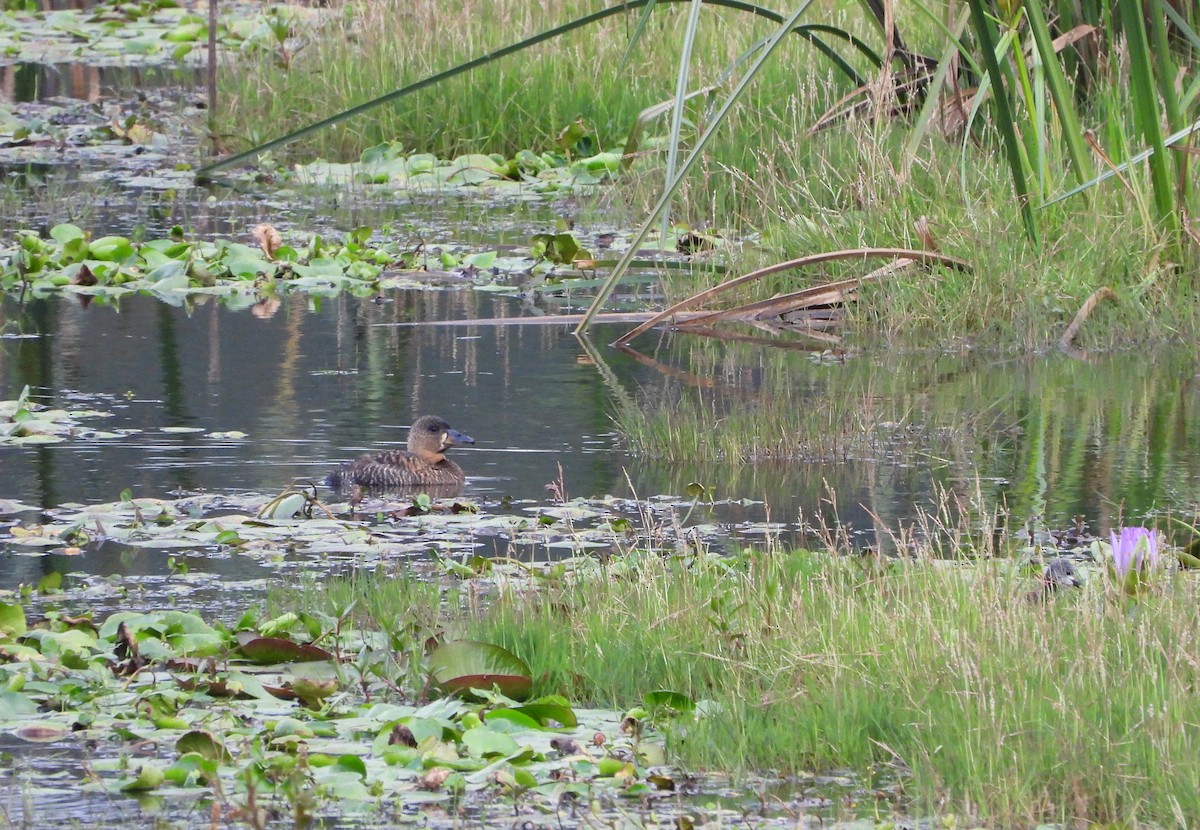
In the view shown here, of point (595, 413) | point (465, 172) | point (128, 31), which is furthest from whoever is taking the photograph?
point (128, 31)

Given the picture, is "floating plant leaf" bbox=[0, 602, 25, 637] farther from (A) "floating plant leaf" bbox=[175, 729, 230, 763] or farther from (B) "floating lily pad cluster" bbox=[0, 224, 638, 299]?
(B) "floating lily pad cluster" bbox=[0, 224, 638, 299]

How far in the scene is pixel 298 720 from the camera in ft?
16.6

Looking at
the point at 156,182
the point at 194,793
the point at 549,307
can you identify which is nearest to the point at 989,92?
the point at 549,307

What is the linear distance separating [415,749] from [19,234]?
8.97 metres

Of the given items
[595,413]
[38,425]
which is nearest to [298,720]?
[38,425]

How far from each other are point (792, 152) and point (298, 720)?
28.0ft

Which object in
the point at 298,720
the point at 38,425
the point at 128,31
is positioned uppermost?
the point at 128,31

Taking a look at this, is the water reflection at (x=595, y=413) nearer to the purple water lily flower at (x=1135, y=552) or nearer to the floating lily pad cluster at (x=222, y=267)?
the floating lily pad cluster at (x=222, y=267)

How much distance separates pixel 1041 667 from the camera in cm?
486

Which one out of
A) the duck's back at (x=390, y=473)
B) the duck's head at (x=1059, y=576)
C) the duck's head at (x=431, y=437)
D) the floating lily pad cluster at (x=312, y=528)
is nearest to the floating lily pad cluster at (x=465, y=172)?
the duck's head at (x=431, y=437)

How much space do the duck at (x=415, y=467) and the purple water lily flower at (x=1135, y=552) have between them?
302 cm

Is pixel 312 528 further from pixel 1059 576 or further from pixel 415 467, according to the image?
pixel 1059 576

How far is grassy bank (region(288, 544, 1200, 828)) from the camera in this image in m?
4.49

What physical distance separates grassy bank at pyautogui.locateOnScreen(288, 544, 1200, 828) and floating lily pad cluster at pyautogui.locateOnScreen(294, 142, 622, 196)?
1033cm
